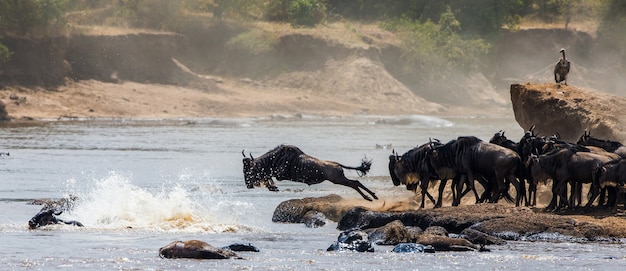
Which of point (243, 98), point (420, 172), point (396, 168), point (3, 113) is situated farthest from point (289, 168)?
point (243, 98)

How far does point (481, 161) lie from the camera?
20203 millimetres

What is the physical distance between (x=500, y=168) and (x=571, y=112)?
5131 mm

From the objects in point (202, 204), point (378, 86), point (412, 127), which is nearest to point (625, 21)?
point (378, 86)

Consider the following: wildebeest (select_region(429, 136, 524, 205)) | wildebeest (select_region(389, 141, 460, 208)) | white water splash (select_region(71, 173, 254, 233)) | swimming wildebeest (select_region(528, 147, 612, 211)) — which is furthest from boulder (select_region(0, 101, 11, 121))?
swimming wildebeest (select_region(528, 147, 612, 211))

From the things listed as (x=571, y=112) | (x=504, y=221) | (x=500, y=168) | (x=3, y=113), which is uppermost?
(x=571, y=112)

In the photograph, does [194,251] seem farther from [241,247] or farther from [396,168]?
[396,168]

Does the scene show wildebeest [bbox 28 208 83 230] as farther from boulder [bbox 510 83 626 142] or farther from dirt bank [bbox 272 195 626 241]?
boulder [bbox 510 83 626 142]

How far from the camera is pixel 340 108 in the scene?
234 feet

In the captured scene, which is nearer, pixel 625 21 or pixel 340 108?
pixel 340 108

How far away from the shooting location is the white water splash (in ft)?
65.5

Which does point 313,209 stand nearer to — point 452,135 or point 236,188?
point 236,188

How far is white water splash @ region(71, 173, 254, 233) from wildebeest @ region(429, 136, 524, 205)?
3266 millimetres

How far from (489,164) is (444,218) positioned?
6.44 ft

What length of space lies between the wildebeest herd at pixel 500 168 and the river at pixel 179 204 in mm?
1042
